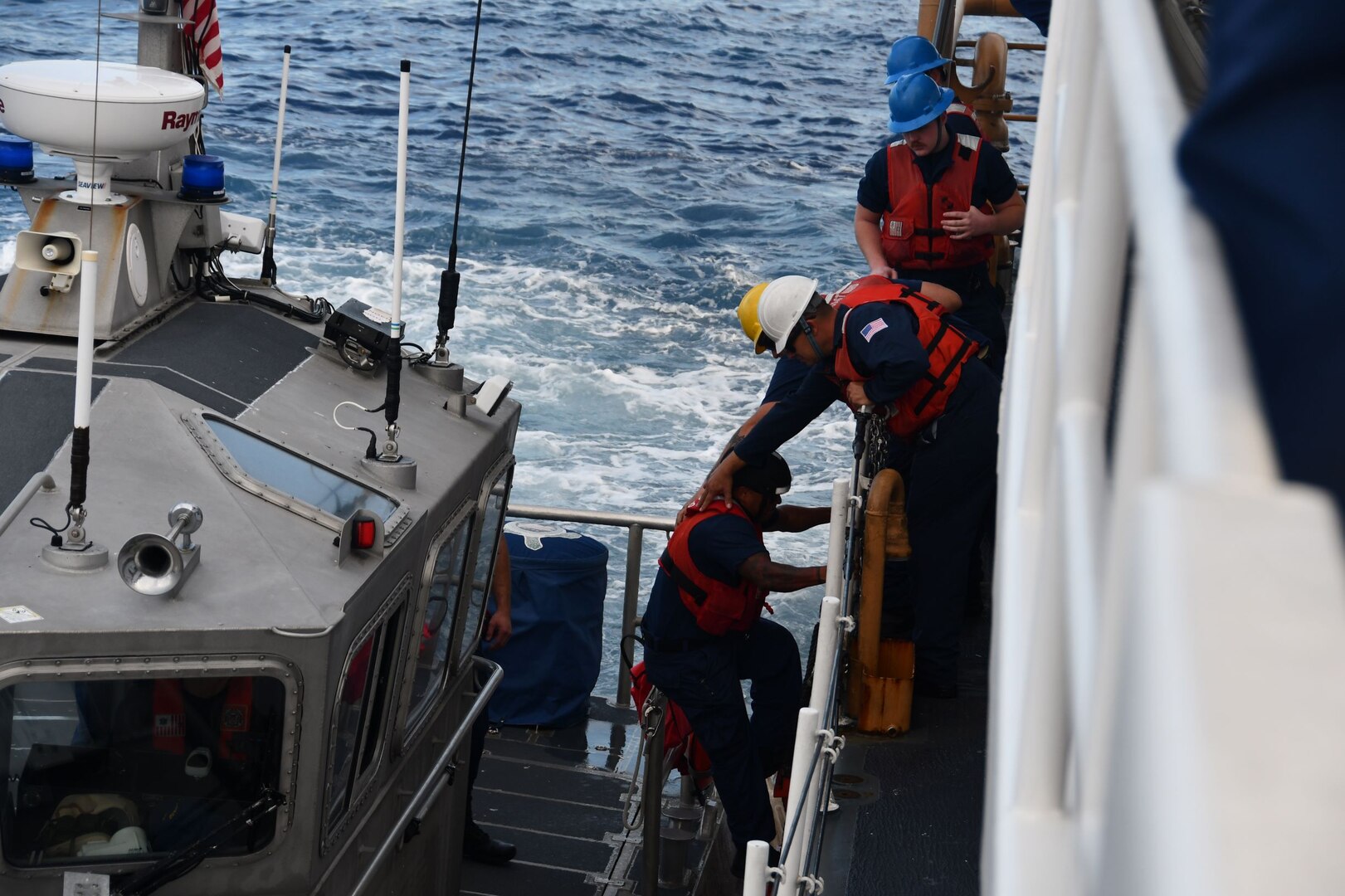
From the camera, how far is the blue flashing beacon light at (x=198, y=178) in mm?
4871

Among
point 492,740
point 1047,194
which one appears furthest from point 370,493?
point 492,740

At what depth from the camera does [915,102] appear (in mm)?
5465

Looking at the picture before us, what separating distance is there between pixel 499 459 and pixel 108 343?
1456 mm

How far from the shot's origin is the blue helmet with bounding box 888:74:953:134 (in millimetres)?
5414

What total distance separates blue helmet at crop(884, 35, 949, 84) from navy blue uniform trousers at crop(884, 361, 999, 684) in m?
1.94

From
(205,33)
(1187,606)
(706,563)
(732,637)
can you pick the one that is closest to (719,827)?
(732,637)

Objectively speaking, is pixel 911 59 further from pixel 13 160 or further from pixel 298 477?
pixel 13 160

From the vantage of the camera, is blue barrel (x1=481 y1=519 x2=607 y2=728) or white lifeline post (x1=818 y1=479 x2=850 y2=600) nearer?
white lifeline post (x1=818 y1=479 x2=850 y2=600)

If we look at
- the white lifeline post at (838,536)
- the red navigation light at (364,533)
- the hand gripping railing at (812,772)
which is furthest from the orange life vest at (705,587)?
the red navigation light at (364,533)

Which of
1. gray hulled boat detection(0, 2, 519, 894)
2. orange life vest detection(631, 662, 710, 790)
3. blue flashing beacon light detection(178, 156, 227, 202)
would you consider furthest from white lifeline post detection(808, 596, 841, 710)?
blue flashing beacon light detection(178, 156, 227, 202)

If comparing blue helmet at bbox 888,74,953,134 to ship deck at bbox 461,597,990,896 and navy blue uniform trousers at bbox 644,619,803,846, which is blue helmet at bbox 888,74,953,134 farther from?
navy blue uniform trousers at bbox 644,619,803,846

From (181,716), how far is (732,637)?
250 cm

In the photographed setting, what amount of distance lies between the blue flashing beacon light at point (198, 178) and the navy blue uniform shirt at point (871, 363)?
6.55ft

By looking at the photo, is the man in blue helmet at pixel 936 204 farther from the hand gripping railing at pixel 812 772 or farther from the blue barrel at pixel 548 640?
the blue barrel at pixel 548 640
